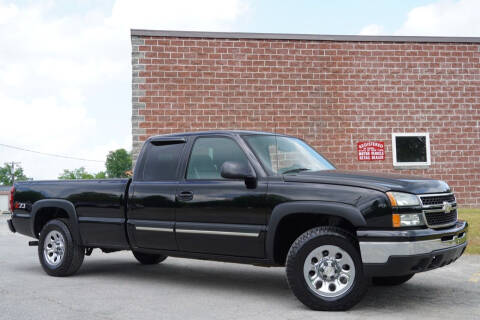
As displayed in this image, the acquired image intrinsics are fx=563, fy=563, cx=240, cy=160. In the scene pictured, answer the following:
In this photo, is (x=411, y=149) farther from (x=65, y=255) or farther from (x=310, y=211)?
(x=310, y=211)

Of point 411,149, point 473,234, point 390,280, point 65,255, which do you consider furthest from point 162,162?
point 411,149

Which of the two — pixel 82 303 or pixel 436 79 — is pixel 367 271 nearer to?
pixel 82 303

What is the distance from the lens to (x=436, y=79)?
18391mm

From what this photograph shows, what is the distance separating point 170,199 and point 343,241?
7.52 feet

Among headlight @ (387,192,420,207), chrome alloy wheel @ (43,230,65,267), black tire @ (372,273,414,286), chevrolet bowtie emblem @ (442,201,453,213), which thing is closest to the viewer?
headlight @ (387,192,420,207)

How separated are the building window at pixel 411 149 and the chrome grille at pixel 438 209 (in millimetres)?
12352

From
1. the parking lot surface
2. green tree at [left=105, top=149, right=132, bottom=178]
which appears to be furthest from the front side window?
green tree at [left=105, top=149, right=132, bottom=178]

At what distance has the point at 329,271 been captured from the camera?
18.4 ft

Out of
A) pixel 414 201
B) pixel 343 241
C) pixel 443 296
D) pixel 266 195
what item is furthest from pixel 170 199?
pixel 443 296

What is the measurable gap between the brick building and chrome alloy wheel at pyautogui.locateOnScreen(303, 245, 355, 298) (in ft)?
38.5

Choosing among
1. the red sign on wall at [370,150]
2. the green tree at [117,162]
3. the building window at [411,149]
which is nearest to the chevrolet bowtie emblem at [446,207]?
the red sign on wall at [370,150]

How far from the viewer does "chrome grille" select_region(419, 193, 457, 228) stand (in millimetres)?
5562

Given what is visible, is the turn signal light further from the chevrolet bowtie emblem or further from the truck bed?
→ the truck bed

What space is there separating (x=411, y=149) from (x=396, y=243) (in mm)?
13759
